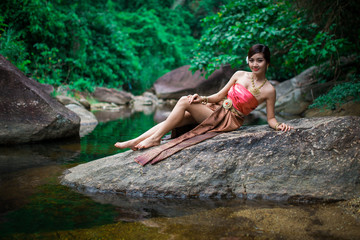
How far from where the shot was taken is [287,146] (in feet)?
11.3

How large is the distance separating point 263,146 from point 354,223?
3.95 ft

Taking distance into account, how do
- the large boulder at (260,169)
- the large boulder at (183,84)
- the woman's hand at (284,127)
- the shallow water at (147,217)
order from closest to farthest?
the shallow water at (147,217) → the large boulder at (260,169) → the woman's hand at (284,127) → the large boulder at (183,84)

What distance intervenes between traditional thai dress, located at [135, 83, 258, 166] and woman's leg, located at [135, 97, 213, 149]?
0.14 meters

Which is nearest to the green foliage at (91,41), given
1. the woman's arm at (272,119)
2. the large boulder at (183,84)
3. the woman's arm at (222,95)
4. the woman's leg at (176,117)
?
the large boulder at (183,84)

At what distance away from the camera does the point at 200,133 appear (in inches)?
151

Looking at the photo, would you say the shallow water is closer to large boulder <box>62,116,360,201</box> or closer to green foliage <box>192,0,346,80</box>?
large boulder <box>62,116,360,201</box>

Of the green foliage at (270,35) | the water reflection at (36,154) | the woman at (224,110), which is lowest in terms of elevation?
the water reflection at (36,154)

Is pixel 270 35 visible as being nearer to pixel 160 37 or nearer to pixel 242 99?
pixel 242 99

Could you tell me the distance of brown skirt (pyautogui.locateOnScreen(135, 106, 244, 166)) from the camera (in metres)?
3.57

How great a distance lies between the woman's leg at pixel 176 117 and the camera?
381 centimetres

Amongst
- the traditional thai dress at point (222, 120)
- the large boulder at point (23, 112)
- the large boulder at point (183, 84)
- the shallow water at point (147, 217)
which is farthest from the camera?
the large boulder at point (183, 84)

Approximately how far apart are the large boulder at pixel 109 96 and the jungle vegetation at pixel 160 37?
23.8 inches

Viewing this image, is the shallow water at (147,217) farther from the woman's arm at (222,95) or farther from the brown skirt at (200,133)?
the woman's arm at (222,95)

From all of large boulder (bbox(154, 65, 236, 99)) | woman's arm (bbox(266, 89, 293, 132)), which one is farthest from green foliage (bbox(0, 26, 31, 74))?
woman's arm (bbox(266, 89, 293, 132))
